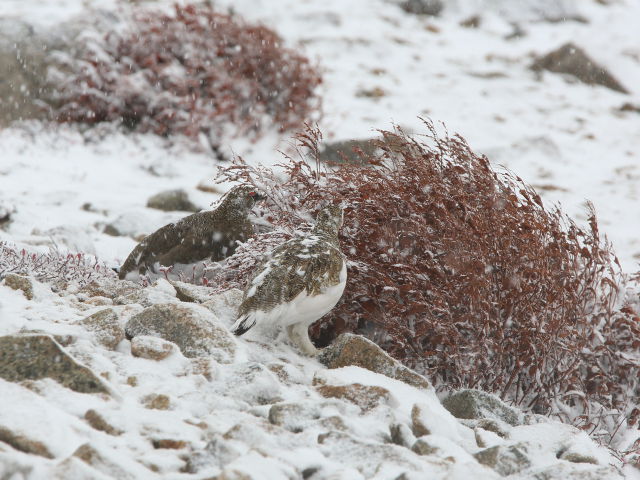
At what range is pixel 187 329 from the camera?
2.59 meters

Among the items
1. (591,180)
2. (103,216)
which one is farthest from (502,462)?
(591,180)

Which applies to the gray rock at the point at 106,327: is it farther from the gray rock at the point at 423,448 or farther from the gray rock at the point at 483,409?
the gray rock at the point at 483,409

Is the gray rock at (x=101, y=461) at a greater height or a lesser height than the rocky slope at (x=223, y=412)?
greater

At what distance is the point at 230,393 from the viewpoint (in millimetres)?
2219

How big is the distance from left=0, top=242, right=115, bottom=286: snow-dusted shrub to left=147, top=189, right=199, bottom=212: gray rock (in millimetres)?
1924

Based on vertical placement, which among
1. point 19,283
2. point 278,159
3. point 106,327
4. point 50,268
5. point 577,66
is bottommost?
point 278,159

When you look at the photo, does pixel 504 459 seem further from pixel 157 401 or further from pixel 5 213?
pixel 5 213

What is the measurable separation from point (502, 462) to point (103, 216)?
164 inches

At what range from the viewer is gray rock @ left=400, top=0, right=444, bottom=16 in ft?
34.4

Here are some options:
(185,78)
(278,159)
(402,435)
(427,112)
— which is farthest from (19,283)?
(427,112)

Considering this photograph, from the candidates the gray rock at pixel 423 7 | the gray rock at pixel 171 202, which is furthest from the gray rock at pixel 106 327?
the gray rock at pixel 423 7

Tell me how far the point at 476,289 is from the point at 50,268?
2.16 meters

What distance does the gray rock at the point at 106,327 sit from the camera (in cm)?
251

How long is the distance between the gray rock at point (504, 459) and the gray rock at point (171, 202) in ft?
13.0
